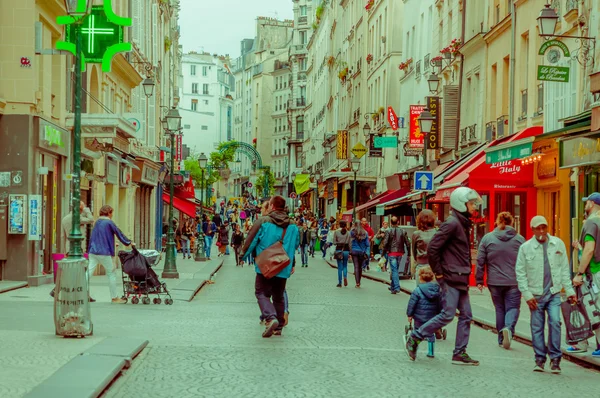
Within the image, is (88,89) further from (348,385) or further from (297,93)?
(297,93)

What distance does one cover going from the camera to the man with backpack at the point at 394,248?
25180 millimetres

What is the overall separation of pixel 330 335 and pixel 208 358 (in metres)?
3.34

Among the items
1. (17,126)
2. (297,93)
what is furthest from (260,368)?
(297,93)

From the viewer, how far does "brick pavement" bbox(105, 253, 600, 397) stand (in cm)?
977

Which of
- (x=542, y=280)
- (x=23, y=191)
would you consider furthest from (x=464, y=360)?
(x=23, y=191)

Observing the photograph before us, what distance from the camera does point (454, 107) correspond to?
3578 cm

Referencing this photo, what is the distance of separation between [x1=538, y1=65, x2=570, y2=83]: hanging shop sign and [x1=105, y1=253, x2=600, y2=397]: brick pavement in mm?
6385

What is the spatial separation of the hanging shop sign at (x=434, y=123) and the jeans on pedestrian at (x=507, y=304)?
23.0 meters

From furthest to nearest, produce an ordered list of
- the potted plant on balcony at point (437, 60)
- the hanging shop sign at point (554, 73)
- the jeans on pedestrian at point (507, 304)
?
the potted plant on balcony at point (437, 60)
the hanging shop sign at point (554, 73)
the jeans on pedestrian at point (507, 304)

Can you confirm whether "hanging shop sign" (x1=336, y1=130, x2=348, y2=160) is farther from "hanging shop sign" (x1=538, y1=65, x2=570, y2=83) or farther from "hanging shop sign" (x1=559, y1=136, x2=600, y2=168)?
"hanging shop sign" (x1=559, y1=136, x2=600, y2=168)

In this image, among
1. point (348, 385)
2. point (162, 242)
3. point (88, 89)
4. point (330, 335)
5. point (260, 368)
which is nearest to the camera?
point (348, 385)

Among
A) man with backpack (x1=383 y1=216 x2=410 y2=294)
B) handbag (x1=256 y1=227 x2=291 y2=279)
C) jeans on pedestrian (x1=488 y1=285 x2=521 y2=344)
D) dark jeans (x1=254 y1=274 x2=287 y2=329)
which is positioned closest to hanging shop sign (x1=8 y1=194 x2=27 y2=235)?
man with backpack (x1=383 y1=216 x2=410 y2=294)

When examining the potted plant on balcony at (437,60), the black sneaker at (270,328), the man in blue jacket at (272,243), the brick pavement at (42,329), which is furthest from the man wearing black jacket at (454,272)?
the potted plant on balcony at (437,60)

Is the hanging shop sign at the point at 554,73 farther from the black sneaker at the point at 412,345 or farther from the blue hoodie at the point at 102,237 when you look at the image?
the black sneaker at the point at 412,345
